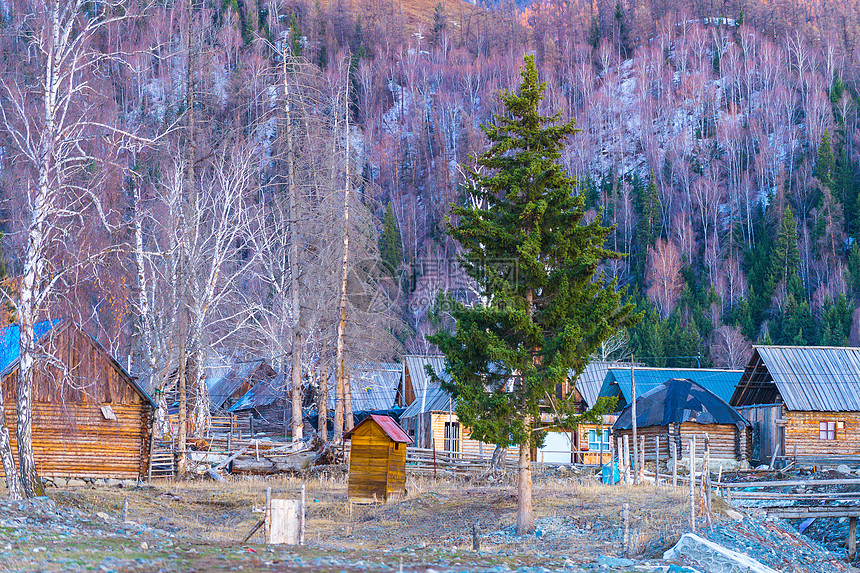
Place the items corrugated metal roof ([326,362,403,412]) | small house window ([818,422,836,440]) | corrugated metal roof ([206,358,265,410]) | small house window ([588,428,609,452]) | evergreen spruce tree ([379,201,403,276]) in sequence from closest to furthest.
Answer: small house window ([818,422,836,440]) < small house window ([588,428,609,452]) < corrugated metal roof ([326,362,403,412]) < corrugated metal roof ([206,358,265,410]) < evergreen spruce tree ([379,201,403,276])

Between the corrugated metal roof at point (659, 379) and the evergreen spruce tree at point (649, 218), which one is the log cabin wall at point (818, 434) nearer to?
the corrugated metal roof at point (659, 379)

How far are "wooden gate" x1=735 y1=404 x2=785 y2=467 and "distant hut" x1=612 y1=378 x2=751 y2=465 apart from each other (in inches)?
47.3

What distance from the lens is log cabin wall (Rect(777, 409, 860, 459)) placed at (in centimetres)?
4053

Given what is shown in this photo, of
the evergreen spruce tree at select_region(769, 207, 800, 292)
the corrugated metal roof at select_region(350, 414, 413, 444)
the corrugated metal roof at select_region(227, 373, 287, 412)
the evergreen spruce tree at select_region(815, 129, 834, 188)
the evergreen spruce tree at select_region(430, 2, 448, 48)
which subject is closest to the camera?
the corrugated metal roof at select_region(350, 414, 413, 444)

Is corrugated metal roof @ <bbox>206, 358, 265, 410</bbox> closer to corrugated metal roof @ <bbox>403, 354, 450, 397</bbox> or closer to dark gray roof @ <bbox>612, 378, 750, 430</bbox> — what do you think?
corrugated metal roof @ <bbox>403, 354, 450, 397</bbox>

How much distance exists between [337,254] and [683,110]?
102080 millimetres

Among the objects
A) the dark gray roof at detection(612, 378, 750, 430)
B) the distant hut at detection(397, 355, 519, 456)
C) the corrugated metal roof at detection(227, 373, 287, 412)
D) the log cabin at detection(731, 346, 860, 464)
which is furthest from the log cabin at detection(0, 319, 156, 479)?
the log cabin at detection(731, 346, 860, 464)

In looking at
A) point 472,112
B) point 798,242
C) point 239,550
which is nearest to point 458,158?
point 472,112

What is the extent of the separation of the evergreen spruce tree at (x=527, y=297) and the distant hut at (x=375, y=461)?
745 cm

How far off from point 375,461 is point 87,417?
1001 cm

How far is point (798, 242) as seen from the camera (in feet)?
311

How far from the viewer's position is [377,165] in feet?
386

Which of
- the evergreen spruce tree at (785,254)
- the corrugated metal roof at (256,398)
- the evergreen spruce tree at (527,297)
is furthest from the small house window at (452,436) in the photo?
the evergreen spruce tree at (785,254)

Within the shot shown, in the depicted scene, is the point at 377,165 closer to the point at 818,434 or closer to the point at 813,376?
the point at 813,376
